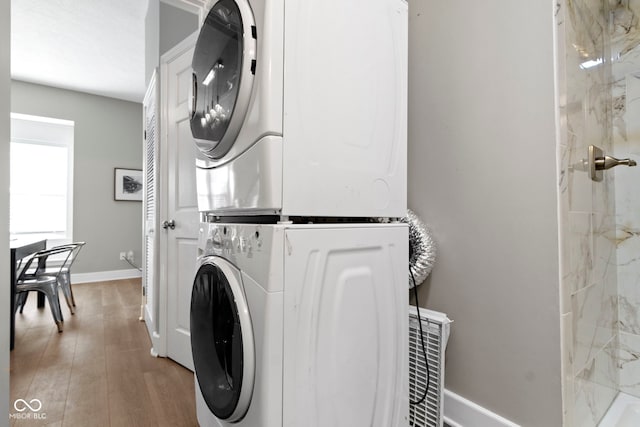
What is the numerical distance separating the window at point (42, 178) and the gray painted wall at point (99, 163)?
0.15 meters

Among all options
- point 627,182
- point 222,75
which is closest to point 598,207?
point 627,182

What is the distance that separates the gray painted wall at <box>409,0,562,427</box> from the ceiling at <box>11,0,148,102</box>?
2810 millimetres

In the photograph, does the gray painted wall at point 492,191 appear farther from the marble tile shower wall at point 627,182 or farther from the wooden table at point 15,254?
the wooden table at point 15,254

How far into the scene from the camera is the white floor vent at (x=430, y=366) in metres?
1.14

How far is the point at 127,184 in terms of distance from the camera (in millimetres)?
4801

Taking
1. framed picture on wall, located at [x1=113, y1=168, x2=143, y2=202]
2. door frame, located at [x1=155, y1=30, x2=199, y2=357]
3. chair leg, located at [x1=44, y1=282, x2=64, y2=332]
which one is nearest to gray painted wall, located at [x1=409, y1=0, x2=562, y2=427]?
door frame, located at [x1=155, y1=30, x2=199, y2=357]

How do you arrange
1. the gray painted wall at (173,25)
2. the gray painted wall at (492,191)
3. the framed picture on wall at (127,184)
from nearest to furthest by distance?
1. the gray painted wall at (492,191)
2. the gray painted wall at (173,25)
3. the framed picture on wall at (127,184)

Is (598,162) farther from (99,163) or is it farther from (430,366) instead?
(99,163)

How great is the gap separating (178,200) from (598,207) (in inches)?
87.9

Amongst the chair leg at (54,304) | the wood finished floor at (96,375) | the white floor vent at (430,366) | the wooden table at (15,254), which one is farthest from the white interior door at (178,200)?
the white floor vent at (430,366)

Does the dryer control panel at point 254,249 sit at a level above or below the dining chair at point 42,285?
above

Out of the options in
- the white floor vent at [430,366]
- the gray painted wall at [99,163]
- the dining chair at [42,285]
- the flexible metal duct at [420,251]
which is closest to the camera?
the white floor vent at [430,366]

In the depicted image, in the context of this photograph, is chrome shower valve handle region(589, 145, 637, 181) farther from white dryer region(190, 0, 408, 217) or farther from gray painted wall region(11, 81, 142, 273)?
gray painted wall region(11, 81, 142, 273)

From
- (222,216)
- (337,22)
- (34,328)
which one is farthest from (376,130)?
(34,328)
